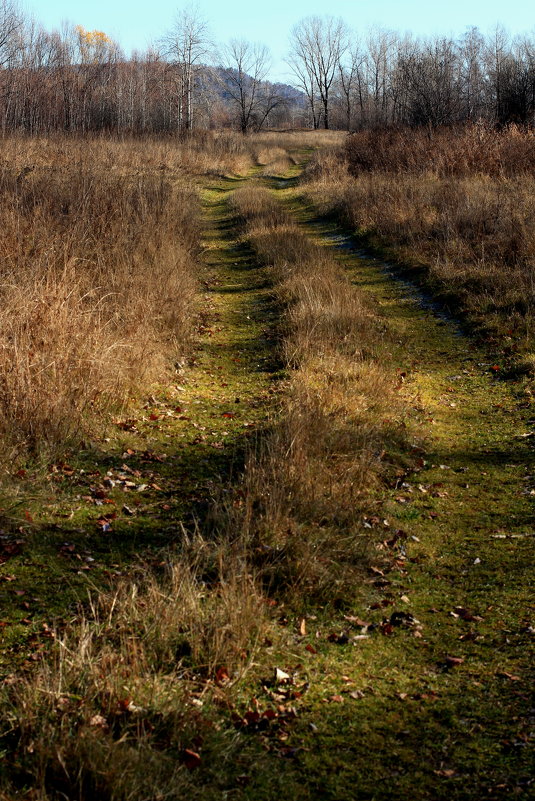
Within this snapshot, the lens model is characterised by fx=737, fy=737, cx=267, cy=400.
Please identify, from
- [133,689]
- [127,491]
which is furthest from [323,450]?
[133,689]

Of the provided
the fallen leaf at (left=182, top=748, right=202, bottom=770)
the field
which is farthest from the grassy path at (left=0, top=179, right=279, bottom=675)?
the fallen leaf at (left=182, top=748, right=202, bottom=770)

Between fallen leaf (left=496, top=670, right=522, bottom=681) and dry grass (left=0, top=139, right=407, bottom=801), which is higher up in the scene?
dry grass (left=0, top=139, right=407, bottom=801)

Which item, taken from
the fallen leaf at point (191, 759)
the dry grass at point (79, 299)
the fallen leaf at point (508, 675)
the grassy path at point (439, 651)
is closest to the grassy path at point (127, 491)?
the dry grass at point (79, 299)

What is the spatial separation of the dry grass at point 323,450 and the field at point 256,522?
1.2 inches

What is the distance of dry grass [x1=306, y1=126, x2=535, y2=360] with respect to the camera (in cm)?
1106

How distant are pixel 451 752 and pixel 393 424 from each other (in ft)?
13.2

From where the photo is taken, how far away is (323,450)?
5852 mm

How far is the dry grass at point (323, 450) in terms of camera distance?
440cm

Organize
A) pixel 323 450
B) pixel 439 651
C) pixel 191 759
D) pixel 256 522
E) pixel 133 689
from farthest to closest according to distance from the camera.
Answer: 1. pixel 323 450
2. pixel 256 522
3. pixel 439 651
4. pixel 133 689
5. pixel 191 759

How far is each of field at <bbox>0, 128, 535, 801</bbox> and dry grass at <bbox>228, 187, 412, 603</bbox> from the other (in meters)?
0.03

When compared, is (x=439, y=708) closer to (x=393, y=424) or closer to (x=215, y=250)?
(x=393, y=424)

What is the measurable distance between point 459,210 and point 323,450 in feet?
32.5

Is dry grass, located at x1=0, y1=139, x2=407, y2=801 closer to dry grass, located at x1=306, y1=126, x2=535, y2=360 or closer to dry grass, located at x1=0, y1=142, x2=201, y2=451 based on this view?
dry grass, located at x1=0, y1=142, x2=201, y2=451

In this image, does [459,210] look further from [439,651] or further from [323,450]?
[439,651]
